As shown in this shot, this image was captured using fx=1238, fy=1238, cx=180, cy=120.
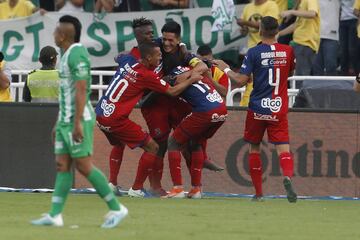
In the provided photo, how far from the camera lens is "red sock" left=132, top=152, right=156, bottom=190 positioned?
15430 millimetres

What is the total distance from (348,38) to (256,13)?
161 cm

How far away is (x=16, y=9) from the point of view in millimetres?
20266

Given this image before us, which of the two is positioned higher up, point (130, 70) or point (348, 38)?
point (130, 70)

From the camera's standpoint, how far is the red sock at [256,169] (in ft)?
50.1

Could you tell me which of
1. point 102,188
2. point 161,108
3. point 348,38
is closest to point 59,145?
point 102,188

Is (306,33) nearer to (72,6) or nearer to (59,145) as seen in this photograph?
(72,6)

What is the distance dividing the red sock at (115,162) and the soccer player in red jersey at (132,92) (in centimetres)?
52

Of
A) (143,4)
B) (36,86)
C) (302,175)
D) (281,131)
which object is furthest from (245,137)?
(143,4)

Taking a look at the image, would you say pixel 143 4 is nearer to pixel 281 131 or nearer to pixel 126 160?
pixel 126 160

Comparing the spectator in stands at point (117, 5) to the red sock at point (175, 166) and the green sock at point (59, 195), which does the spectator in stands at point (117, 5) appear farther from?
the green sock at point (59, 195)

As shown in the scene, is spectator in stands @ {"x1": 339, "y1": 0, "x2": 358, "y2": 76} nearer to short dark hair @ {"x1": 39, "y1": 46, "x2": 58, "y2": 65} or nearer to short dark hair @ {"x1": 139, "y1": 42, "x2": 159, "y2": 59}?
short dark hair @ {"x1": 39, "y1": 46, "x2": 58, "y2": 65}

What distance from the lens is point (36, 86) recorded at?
55.8 ft

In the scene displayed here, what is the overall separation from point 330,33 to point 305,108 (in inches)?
119

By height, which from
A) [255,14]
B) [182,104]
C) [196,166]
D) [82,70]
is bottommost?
[196,166]
